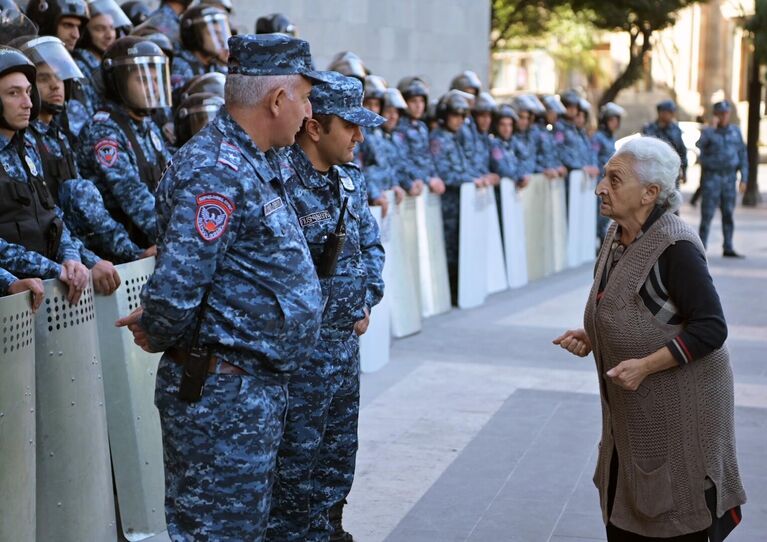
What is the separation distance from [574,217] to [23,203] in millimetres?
11067

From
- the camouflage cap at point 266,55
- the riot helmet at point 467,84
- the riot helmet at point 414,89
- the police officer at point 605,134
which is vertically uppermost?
the camouflage cap at point 266,55

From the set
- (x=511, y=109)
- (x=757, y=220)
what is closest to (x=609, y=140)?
(x=511, y=109)

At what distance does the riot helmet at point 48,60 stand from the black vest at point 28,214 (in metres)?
0.72

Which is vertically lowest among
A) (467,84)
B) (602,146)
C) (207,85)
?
(602,146)

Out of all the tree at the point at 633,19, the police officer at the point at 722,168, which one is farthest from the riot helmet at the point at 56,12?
the tree at the point at 633,19

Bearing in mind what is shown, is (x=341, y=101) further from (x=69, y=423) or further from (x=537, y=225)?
(x=537, y=225)

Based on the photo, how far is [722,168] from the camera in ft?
50.9

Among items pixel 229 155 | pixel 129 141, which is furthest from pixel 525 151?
pixel 229 155

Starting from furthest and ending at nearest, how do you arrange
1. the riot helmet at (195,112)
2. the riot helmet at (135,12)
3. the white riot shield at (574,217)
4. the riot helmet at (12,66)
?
the white riot shield at (574,217)
the riot helmet at (135,12)
the riot helmet at (195,112)
the riot helmet at (12,66)

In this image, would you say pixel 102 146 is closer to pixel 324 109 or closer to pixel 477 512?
pixel 324 109

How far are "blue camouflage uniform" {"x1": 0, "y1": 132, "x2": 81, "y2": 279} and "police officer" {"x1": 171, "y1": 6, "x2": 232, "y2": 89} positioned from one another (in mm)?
3100

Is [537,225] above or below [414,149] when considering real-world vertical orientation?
below

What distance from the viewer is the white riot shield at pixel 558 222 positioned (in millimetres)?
14179

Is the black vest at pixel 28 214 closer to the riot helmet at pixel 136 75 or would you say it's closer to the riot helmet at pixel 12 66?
the riot helmet at pixel 12 66
